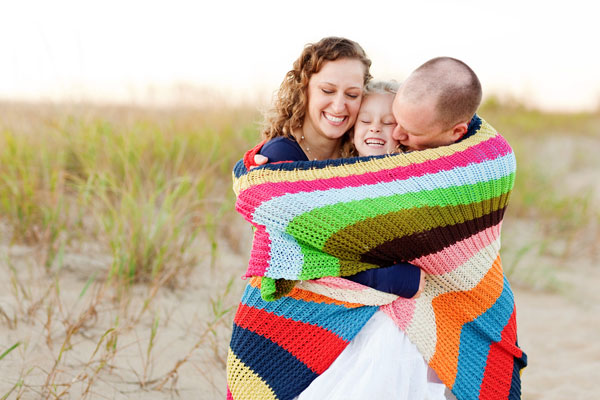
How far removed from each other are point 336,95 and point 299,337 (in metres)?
0.97

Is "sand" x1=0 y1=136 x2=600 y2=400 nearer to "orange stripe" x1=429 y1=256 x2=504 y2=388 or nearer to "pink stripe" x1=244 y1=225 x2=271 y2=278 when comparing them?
"pink stripe" x1=244 y1=225 x2=271 y2=278

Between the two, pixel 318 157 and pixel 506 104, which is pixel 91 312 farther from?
pixel 506 104

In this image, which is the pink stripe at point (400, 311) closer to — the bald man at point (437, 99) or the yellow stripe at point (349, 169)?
the yellow stripe at point (349, 169)

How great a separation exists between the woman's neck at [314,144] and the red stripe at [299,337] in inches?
27.8

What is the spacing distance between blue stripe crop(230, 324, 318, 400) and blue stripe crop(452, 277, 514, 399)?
1.68 feet

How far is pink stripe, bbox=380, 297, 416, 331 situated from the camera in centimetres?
190

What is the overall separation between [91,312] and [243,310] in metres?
1.38

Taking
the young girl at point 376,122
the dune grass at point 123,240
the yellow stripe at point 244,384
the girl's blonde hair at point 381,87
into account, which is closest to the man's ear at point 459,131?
the young girl at point 376,122

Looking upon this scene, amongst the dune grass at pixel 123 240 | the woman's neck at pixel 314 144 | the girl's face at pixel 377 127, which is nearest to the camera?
the girl's face at pixel 377 127

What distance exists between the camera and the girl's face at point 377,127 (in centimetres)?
230

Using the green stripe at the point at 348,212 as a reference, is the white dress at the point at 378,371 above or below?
below

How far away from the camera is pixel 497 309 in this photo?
7.09 ft

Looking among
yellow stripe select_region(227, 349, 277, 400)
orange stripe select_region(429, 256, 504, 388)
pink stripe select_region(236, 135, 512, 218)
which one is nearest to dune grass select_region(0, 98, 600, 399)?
yellow stripe select_region(227, 349, 277, 400)

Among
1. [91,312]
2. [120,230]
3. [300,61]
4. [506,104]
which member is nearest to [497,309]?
[300,61]
